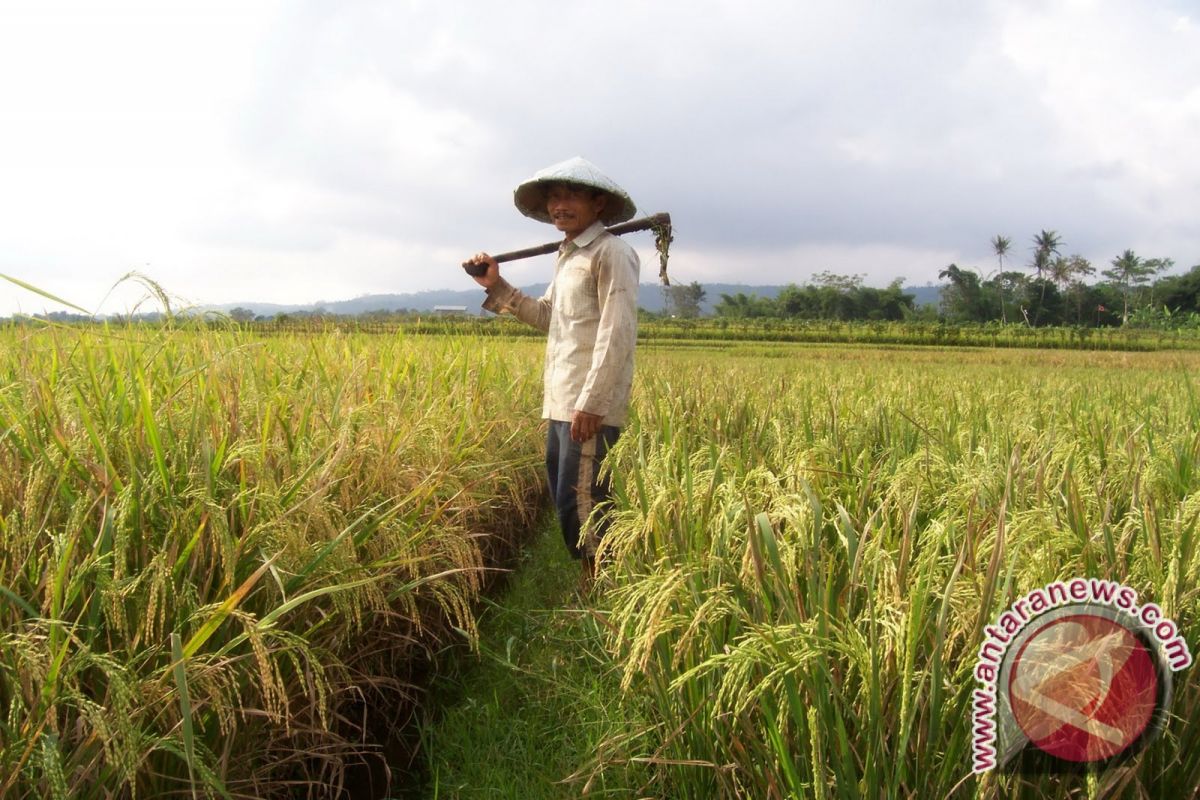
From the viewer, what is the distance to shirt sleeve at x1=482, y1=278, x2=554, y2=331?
2986 mm

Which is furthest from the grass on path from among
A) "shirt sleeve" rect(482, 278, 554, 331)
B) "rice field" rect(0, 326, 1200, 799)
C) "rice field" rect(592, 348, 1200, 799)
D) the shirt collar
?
the shirt collar

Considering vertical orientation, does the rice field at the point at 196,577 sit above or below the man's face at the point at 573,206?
below

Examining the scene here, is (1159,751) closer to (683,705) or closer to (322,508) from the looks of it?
(683,705)

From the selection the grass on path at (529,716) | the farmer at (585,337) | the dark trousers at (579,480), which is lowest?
the grass on path at (529,716)

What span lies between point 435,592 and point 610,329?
1181mm

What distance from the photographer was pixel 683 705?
1351 millimetres

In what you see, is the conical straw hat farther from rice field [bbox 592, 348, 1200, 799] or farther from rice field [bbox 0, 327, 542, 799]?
rice field [bbox 592, 348, 1200, 799]

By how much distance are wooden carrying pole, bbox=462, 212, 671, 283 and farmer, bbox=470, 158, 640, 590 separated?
65mm

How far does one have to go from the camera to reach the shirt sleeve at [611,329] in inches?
97.0

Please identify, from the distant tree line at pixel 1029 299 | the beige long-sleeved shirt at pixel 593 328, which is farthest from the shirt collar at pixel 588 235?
the distant tree line at pixel 1029 299

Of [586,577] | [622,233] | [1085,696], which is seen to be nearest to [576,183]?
[622,233]

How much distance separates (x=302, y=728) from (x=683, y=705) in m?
0.75

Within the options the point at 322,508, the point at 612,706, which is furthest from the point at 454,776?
the point at 322,508

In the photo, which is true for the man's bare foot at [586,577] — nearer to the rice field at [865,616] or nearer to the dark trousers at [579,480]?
the dark trousers at [579,480]
